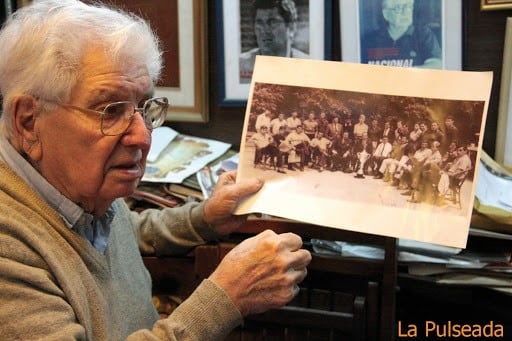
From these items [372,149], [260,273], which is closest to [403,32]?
[372,149]

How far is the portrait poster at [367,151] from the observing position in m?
0.84

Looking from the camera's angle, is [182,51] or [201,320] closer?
[201,320]

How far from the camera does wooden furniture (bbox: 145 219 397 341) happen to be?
1.04m

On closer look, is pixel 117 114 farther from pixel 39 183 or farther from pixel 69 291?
pixel 69 291

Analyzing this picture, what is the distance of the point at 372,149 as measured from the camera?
912 millimetres

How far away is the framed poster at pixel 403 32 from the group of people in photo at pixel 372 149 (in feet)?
1.73

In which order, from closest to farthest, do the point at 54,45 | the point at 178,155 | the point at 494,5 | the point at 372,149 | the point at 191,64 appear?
the point at 54,45
the point at 372,149
the point at 494,5
the point at 178,155
the point at 191,64

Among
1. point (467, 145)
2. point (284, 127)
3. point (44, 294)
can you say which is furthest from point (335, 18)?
point (44, 294)

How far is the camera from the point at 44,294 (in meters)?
0.74

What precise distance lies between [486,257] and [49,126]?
885 mm

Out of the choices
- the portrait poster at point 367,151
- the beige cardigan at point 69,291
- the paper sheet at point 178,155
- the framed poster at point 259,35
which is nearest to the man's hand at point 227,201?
the portrait poster at point 367,151

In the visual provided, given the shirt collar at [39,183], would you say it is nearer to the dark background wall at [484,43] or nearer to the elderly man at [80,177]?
the elderly man at [80,177]

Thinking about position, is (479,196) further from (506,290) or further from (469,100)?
(469,100)

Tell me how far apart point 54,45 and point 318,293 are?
2.55ft
